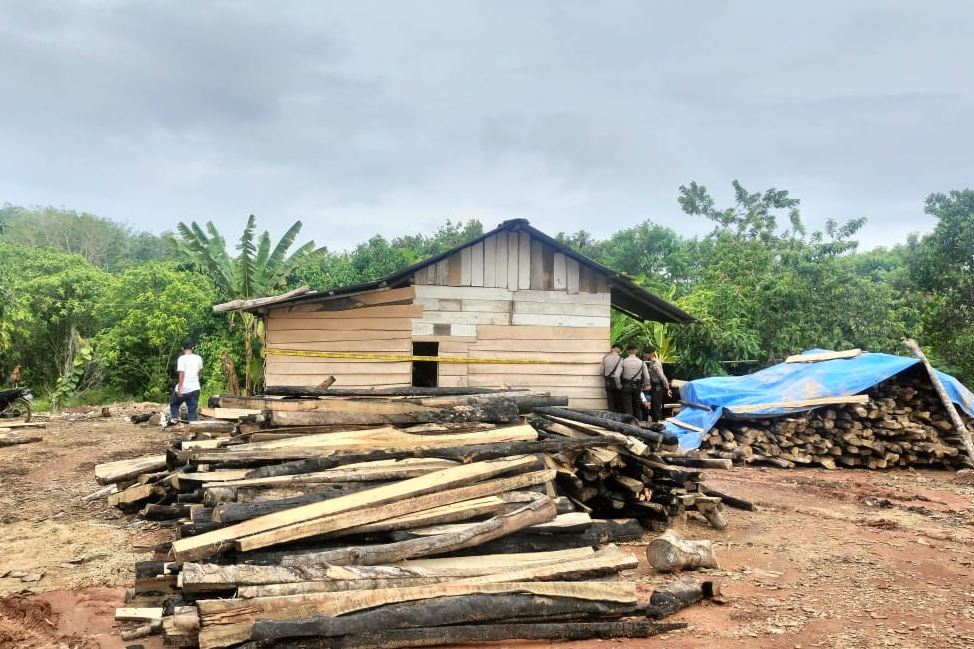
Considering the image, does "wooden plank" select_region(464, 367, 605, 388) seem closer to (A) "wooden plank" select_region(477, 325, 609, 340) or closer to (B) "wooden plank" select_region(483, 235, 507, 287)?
(A) "wooden plank" select_region(477, 325, 609, 340)

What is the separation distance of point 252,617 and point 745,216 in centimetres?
2598

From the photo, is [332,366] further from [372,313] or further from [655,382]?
[655,382]

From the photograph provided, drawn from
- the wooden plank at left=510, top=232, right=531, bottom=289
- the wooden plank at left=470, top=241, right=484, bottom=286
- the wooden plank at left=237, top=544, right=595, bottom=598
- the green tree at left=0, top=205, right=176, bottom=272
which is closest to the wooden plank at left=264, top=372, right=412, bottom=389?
the wooden plank at left=470, top=241, right=484, bottom=286

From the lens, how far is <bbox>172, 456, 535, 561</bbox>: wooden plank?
448cm

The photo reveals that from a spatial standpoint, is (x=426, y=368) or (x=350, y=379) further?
(x=426, y=368)

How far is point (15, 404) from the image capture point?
56.3 feet

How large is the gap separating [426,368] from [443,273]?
173cm

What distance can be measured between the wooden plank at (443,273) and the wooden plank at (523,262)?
46.3 inches

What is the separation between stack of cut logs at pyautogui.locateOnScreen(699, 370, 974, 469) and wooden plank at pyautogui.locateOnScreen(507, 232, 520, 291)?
477 cm

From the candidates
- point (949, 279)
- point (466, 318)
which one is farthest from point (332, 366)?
point (949, 279)

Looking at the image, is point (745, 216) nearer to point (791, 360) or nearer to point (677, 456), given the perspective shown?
point (791, 360)

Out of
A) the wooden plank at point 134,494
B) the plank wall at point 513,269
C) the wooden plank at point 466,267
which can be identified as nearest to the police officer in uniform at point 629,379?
the plank wall at point 513,269

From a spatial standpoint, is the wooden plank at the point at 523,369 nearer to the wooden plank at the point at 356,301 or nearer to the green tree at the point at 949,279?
the wooden plank at the point at 356,301

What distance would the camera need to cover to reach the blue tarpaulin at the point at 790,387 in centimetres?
1280
